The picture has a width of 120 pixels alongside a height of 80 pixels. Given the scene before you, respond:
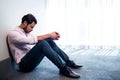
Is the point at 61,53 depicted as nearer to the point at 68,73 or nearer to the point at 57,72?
the point at 57,72

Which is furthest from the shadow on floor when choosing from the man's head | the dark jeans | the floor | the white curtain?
the white curtain

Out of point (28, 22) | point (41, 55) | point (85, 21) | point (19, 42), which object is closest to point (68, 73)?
point (41, 55)

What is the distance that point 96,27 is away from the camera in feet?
15.2

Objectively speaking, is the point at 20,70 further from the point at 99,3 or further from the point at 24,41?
the point at 99,3

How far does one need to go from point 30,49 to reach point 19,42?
178 millimetres

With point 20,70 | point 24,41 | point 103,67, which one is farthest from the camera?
point 103,67

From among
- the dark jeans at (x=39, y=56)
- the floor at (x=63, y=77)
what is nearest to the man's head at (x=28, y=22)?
the dark jeans at (x=39, y=56)

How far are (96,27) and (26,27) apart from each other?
2.32 metres

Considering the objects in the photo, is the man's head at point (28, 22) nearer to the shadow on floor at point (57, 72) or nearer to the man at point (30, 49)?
the man at point (30, 49)

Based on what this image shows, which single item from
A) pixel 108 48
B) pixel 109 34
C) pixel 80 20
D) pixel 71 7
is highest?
pixel 71 7

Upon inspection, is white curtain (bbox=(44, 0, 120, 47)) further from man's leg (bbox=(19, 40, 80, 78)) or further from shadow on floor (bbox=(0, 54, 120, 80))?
man's leg (bbox=(19, 40, 80, 78))

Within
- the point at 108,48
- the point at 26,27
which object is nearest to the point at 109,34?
the point at 108,48

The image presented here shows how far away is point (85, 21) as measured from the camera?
4.63m

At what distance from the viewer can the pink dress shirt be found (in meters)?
2.52
